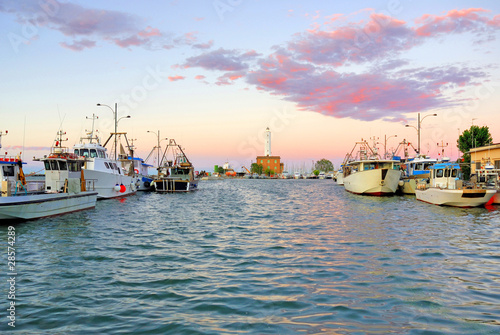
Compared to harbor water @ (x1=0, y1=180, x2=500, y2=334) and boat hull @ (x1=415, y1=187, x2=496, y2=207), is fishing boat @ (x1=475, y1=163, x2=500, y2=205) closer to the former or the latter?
boat hull @ (x1=415, y1=187, x2=496, y2=207)

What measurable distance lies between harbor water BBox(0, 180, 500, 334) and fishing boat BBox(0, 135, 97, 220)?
3.45m

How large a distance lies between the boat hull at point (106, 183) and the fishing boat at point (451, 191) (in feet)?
109

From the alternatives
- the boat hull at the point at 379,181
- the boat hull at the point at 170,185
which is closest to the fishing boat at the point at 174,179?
the boat hull at the point at 170,185

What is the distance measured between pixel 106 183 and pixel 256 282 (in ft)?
114

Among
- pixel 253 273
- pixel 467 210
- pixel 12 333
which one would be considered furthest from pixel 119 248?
pixel 467 210

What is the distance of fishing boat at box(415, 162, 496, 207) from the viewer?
28250 mm

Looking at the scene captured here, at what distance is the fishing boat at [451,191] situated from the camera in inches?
1112

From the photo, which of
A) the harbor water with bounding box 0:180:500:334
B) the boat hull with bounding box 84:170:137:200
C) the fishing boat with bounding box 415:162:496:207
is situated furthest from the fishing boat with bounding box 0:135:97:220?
the fishing boat with bounding box 415:162:496:207

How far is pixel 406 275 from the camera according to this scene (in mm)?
10164

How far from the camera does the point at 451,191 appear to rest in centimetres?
2911

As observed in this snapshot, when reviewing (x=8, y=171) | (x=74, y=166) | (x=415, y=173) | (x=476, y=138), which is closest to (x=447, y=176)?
(x=415, y=173)

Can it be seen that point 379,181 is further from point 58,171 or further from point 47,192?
point 47,192

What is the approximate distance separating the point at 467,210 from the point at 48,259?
96.3 feet

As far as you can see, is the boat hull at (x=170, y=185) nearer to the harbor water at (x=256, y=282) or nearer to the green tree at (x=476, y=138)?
the harbor water at (x=256, y=282)
